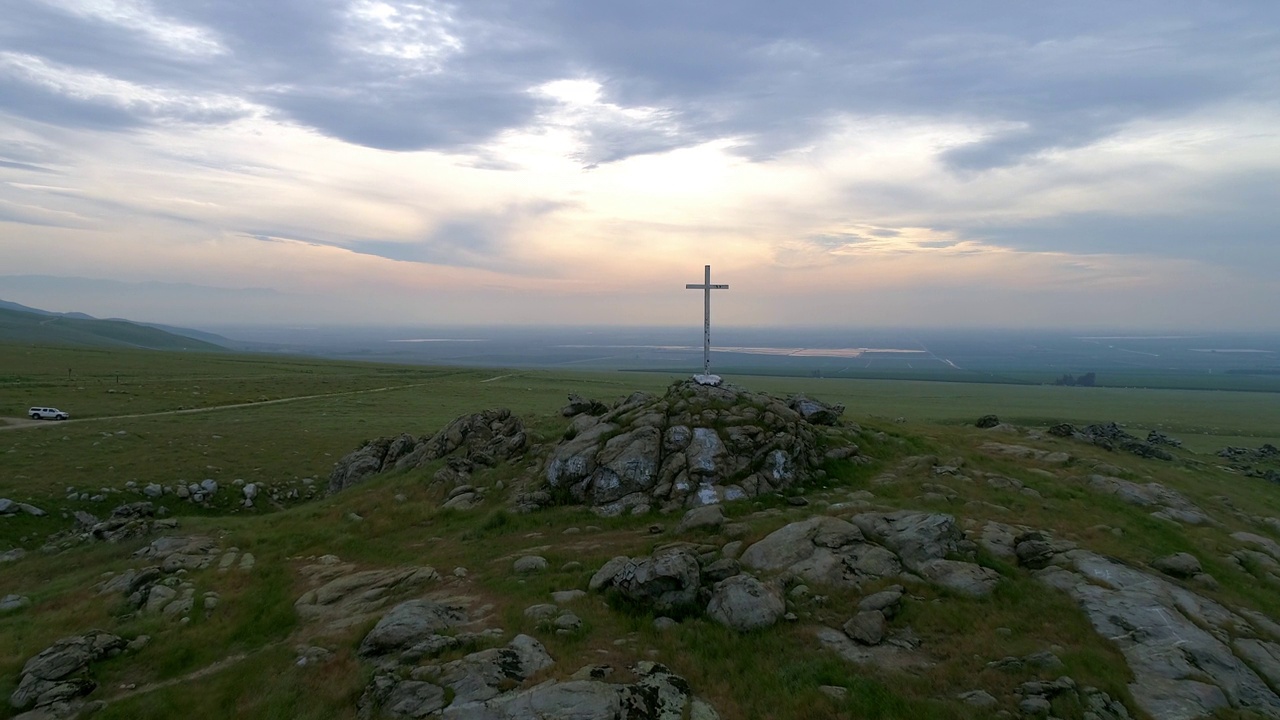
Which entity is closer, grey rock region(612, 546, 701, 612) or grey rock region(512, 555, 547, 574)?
grey rock region(612, 546, 701, 612)

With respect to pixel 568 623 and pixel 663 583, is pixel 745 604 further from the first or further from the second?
pixel 568 623

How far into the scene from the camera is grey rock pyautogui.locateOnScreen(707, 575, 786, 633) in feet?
47.2

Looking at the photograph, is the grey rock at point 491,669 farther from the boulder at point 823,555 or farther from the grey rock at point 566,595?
the boulder at point 823,555

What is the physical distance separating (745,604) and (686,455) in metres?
10.9

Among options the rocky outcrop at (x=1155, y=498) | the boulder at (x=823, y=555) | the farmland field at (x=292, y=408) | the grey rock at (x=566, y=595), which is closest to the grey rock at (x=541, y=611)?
the grey rock at (x=566, y=595)

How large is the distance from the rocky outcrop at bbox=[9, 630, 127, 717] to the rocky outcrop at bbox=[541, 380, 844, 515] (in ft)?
50.3

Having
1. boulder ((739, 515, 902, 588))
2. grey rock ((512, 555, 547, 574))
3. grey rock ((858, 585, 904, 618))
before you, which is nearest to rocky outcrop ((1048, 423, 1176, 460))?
boulder ((739, 515, 902, 588))

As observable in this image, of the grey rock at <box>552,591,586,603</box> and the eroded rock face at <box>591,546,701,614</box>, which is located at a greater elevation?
the eroded rock face at <box>591,546,701,614</box>

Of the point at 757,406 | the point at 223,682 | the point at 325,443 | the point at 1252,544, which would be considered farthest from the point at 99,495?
the point at 1252,544

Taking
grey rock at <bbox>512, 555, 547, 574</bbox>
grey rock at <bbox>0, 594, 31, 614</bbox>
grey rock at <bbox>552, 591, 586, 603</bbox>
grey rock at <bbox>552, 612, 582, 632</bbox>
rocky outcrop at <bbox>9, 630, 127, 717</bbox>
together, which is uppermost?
grey rock at <bbox>552, 612, 582, 632</bbox>

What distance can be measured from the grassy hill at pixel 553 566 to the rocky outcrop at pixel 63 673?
36 cm

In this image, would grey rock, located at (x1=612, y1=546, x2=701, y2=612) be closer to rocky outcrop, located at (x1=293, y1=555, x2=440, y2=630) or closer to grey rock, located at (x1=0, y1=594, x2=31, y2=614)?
rocky outcrop, located at (x1=293, y1=555, x2=440, y2=630)

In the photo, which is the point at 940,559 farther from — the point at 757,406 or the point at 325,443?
the point at 325,443

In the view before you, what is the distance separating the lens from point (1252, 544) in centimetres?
2095
